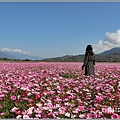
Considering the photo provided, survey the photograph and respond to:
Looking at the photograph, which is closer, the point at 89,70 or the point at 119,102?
the point at 119,102

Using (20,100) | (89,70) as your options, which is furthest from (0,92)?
(89,70)

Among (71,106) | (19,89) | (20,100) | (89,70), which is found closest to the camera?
(71,106)

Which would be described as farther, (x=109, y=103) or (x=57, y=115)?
(x=109, y=103)

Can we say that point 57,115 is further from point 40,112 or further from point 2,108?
point 2,108

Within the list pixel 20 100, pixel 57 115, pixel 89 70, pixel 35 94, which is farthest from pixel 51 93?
pixel 89 70

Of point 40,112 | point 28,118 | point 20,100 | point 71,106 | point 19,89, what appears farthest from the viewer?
point 19,89

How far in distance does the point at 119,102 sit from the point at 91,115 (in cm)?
141

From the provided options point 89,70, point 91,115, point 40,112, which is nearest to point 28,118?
point 40,112

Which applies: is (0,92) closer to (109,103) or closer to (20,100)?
(20,100)

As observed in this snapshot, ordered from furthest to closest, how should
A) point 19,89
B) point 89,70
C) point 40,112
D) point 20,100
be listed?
point 89,70
point 19,89
point 20,100
point 40,112

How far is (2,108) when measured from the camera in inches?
165

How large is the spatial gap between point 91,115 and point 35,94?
1559 millimetres

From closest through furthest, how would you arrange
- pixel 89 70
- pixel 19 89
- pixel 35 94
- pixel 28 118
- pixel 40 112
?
pixel 28 118 → pixel 40 112 → pixel 35 94 → pixel 19 89 → pixel 89 70

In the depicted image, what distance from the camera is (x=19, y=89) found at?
18.6 ft
